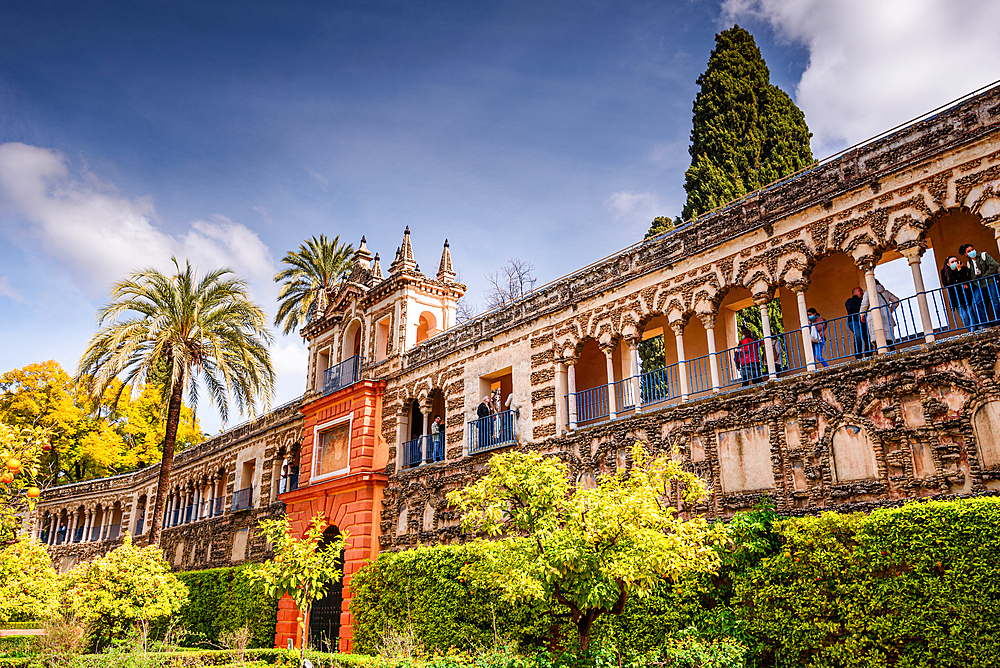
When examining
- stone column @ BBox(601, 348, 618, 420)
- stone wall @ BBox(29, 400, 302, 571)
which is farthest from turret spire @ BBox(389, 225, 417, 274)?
stone column @ BBox(601, 348, 618, 420)

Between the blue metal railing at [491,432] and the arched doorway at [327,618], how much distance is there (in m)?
5.88

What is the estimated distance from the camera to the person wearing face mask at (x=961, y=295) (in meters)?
11.7

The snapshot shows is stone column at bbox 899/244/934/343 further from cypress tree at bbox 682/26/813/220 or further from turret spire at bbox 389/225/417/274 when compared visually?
turret spire at bbox 389/225/417/274

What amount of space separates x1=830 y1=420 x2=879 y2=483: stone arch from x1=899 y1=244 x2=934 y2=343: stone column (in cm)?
187

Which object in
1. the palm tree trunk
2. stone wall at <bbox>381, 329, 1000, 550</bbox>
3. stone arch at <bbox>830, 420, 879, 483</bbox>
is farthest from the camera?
the palm tree trunk

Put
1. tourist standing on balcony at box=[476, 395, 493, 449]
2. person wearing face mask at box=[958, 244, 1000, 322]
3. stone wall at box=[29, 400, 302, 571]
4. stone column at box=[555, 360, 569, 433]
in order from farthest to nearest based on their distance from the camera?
1. stone wall at box=[29, 400, 302, 571]
2. tourist standing on balcony at box=[476, 395, 493, 449]
3. stone column at box=[555, 360, 569, 433]
4. person wearing face mask at box=[958, 244, 1000, 322]

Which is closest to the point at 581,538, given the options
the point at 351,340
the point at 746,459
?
the point at 746,459

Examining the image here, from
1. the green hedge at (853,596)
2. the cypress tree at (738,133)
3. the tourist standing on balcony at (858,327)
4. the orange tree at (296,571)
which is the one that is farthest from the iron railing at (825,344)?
the cypress tree at (738,133)

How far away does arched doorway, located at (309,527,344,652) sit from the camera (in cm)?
2119

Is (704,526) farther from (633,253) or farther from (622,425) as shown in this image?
(633,253)

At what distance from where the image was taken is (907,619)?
10023 millimetres

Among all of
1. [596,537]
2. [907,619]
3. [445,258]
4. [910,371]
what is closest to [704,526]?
[596,537]

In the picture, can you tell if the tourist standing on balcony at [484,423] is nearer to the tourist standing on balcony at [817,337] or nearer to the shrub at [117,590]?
the tourist standing on balcony at [817,337]

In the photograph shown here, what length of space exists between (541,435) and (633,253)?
490 cm
